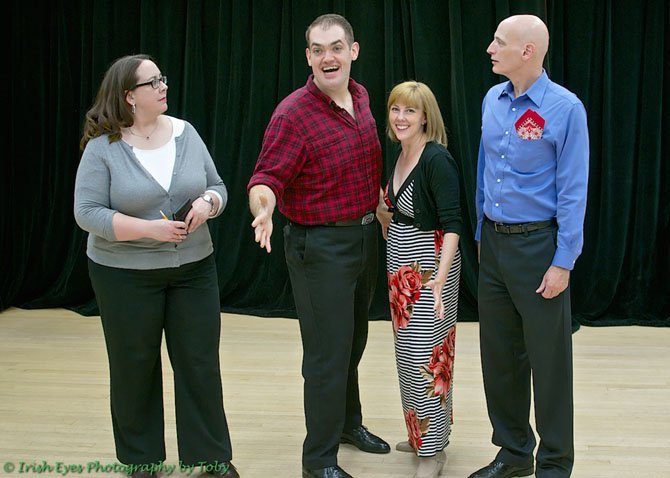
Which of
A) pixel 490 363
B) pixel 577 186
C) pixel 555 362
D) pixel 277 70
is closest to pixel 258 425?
pixel 490 363

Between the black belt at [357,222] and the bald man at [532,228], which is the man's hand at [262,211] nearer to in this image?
the black belt at [357,222]

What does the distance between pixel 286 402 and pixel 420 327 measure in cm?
120

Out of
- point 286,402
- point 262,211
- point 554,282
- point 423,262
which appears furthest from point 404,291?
point 286,402

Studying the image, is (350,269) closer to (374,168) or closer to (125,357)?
(374,168)

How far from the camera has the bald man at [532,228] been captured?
9.38ft

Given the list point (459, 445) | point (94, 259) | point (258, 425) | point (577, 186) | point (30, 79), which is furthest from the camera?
point (30, 79)

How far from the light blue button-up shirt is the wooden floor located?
1.08 meters

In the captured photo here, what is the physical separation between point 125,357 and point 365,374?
1.76m

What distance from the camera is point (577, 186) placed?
2.85m

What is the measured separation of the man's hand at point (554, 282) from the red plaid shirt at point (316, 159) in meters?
0.71

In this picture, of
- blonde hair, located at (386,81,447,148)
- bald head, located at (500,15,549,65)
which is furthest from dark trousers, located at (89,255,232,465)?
bald head, located at (500,15,549,65)

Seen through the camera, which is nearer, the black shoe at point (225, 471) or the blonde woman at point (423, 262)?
the blonde woman at point (423, 262)

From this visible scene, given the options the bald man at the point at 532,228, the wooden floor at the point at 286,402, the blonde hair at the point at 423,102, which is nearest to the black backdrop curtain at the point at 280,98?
the wooden floor at the point at 286,402

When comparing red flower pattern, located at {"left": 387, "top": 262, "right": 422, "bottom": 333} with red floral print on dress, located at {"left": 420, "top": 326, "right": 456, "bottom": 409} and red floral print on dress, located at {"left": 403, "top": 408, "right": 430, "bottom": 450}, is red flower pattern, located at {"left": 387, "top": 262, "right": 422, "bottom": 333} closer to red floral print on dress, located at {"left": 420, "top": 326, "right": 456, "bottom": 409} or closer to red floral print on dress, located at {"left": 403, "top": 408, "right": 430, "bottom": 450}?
red floral print on dress, located at {"left": 420, "top": 326, "right": 456, "bottom": 409}
